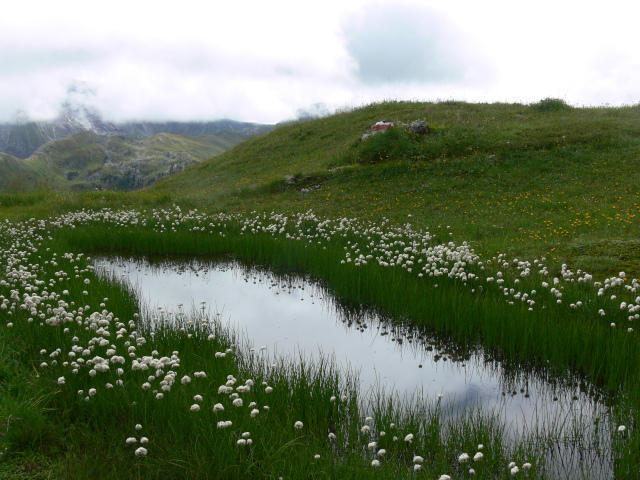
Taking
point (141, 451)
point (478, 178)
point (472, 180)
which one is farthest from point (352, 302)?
point (478, 178)

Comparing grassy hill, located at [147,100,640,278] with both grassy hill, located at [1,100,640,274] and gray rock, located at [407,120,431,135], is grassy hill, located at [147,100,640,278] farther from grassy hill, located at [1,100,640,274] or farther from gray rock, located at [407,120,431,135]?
gray rock, located at [407,120,431,135]

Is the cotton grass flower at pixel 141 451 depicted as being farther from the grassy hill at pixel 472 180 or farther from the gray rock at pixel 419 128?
the gray rock at pixel 419 128

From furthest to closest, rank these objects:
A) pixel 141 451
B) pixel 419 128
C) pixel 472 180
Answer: pixel 419 128
pixel 472 180
pixel 141 451

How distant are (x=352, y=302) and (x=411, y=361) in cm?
292

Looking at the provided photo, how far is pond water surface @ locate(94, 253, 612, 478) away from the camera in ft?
17.9

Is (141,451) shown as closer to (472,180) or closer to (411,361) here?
(411,361)

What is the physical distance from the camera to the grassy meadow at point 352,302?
15.0 feet

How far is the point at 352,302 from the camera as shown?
33.6 ft

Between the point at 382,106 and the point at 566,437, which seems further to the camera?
the point at 382,106

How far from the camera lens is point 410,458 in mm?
4801

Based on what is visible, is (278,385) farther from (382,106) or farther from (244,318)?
(382,106)

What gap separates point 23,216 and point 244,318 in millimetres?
14917

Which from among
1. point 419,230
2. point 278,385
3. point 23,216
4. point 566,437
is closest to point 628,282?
point 566,437

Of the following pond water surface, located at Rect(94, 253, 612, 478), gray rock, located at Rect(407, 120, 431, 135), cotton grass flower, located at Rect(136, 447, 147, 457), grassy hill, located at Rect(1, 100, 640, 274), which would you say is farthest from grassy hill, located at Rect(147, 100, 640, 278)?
cotton grass flower, located at Rect(136, 447, 147, 457)
